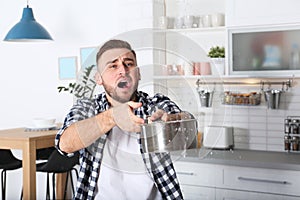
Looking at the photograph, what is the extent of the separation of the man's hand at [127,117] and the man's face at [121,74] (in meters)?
0.03

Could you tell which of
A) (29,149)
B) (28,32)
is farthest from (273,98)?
(28,32)

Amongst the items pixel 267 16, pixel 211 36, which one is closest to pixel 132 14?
pixel 211 36

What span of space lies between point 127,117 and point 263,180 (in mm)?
2096

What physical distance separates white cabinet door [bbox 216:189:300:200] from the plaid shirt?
1588mm

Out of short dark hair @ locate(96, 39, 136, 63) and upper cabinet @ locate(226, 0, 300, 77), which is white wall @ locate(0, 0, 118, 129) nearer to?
upper cabinet @ locate(226, 0, 300, 77)

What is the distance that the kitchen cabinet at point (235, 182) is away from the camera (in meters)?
3.09

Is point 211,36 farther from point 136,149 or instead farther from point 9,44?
point 136,149

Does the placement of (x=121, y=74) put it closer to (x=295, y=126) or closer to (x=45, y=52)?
(x=295, y=126)

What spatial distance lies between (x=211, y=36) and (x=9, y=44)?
200 cm

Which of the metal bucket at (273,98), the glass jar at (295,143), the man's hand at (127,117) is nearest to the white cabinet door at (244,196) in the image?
the glass jar at (295,143)

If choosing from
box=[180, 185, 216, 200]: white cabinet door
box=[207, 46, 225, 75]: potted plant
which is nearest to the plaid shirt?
box=[180, 185, 216, 200]: white cabinet door

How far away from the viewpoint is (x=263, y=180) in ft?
10.4

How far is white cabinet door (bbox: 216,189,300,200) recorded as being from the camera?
311cm

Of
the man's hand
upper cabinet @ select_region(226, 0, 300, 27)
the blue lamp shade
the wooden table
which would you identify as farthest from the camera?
the blue lamp shade
